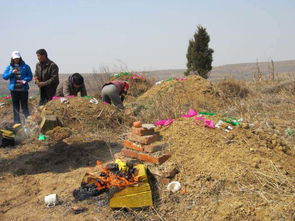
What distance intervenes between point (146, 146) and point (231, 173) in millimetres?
1045

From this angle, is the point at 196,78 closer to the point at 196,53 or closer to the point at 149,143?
the point at 149,143

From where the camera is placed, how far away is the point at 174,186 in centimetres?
324

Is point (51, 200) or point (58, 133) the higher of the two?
point (58, 133)

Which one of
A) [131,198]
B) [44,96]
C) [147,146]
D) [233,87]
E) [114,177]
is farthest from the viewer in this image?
[233,87]

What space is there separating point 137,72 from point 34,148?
27.9 ft

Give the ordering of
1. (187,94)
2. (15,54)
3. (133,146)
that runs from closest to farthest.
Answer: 1. (133,146)
2. (15,54)
3. (187,94)

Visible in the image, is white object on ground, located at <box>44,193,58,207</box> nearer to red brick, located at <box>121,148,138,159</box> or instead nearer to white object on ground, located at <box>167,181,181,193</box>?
red brick, located at <box>121,148,138,159</box>

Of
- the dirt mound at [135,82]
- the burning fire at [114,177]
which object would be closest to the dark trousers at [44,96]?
the burning fire at [114,177]

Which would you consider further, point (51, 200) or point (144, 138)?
point (144, 138)

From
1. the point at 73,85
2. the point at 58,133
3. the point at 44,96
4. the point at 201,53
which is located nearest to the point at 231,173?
the point at 58,133

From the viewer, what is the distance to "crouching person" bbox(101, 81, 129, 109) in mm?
6227

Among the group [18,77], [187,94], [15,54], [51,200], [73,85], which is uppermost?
[15,54]

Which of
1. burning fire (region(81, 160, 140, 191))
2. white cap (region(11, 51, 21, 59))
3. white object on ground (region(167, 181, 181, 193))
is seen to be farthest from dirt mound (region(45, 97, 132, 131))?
white object on ground (region(167, 181, 181, 193))

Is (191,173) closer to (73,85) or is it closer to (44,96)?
(73,85)
